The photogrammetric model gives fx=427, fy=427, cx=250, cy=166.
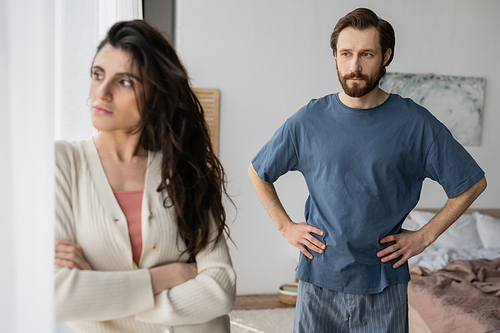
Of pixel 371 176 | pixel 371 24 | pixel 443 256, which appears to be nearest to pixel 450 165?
pixel 371 176

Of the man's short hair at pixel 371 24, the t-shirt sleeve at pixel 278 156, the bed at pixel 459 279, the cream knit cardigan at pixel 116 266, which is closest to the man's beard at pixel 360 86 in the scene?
the man's short hair at pixel 371 24

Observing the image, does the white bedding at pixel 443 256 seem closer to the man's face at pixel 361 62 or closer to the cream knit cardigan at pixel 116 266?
the man's face at pixel 361 62

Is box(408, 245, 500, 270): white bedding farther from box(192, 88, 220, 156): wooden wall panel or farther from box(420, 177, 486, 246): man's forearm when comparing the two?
box(192, 88, 220, 156): wooden wall panel

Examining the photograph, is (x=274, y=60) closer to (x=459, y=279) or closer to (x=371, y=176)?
(x=459, y=279)

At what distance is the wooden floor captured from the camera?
11.8ft

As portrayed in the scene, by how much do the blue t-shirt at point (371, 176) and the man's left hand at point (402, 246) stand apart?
2 centimetres

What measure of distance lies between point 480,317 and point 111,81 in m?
2.32

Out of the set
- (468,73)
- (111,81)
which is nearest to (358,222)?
(111,81)

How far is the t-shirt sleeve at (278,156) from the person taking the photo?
176 cm

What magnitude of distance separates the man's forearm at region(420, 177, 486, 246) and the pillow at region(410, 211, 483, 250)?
2.06 m

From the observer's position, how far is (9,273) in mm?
592

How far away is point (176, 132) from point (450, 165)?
111 centimetres

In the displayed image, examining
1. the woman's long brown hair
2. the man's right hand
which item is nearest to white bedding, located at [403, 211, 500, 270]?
the man's right hand

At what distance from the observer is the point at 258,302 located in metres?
3.69
